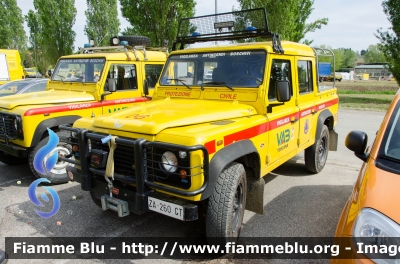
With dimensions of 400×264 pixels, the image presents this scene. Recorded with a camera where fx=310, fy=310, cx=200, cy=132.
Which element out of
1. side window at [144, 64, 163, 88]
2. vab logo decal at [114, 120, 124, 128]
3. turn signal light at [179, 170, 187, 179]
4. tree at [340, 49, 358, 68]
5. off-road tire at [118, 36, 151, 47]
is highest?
tree at [340, 49, 358, 68]

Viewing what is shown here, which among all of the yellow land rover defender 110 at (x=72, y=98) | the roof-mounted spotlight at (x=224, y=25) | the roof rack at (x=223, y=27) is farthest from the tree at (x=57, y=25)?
the roof-mounted spotlight at (x=224, y=25)

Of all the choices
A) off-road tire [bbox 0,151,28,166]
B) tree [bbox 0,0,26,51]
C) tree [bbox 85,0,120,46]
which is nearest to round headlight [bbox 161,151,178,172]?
off-road tire [bbox 0,151,28,166]

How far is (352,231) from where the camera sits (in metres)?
2.05

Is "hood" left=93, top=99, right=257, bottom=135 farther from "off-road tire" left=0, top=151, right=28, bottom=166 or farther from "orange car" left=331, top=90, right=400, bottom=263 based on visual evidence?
"off-road tire" left=0, top=151, right=28, bottom=166

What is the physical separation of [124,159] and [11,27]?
32.5 metres

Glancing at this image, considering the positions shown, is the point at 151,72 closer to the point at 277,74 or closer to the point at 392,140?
the point at 277,74

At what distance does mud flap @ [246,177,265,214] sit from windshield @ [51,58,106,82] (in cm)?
391

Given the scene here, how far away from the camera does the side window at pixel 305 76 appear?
4867 mm

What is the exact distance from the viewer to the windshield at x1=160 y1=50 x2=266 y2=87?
13.0ft

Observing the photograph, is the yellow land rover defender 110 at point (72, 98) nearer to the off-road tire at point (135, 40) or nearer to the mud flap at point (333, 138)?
the off-road tire at point (135, 40)

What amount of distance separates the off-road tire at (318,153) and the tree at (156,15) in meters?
9.45

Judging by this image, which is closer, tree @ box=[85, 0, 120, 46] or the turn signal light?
the turn signal light

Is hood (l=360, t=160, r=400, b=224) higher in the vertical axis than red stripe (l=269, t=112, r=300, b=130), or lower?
lower

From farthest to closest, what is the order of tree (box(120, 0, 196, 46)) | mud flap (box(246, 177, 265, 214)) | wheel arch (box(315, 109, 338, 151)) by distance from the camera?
tree (box(120, 0, 196, 46)) < wheel arch (box(315, 109, 338, 151)) < mud flap (box(246, 177, 265, 214))
